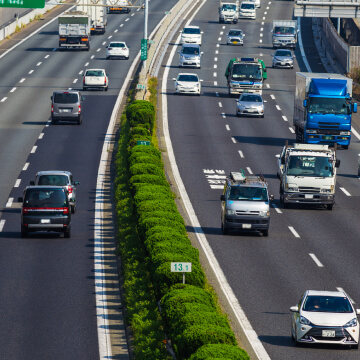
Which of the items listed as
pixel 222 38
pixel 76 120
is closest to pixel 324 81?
pixel 76 120

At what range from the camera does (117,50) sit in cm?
9912

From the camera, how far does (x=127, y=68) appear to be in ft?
313

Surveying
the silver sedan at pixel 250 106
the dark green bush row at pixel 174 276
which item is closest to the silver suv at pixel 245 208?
the dark green bush row at pixel 174 276

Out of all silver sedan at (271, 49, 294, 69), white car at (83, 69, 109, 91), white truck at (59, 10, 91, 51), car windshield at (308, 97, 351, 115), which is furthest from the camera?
white truck at (59, 10, 91, 51)

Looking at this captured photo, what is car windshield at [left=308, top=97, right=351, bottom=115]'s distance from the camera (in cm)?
6072

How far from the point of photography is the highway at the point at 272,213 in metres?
29.6

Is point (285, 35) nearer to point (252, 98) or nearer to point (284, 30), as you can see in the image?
point (284, 30)

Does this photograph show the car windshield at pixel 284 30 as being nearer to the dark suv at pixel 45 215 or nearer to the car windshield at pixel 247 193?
the car windshield at pixel 247 193

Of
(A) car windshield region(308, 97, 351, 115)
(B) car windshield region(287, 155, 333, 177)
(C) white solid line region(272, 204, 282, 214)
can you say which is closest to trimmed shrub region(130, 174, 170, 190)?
(C) white solid line region(272, 204, 282, 214)

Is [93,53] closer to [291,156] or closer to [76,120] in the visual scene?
[76,120]

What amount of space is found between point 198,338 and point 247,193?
2088 centimetres

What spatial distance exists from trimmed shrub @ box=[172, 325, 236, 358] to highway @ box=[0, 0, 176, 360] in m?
3.49

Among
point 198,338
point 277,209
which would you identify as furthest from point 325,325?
point 277,209

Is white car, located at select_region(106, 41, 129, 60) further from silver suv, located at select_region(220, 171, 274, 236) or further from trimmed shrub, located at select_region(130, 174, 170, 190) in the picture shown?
silver suv, located at select_region(220, 171, 274, 236)
